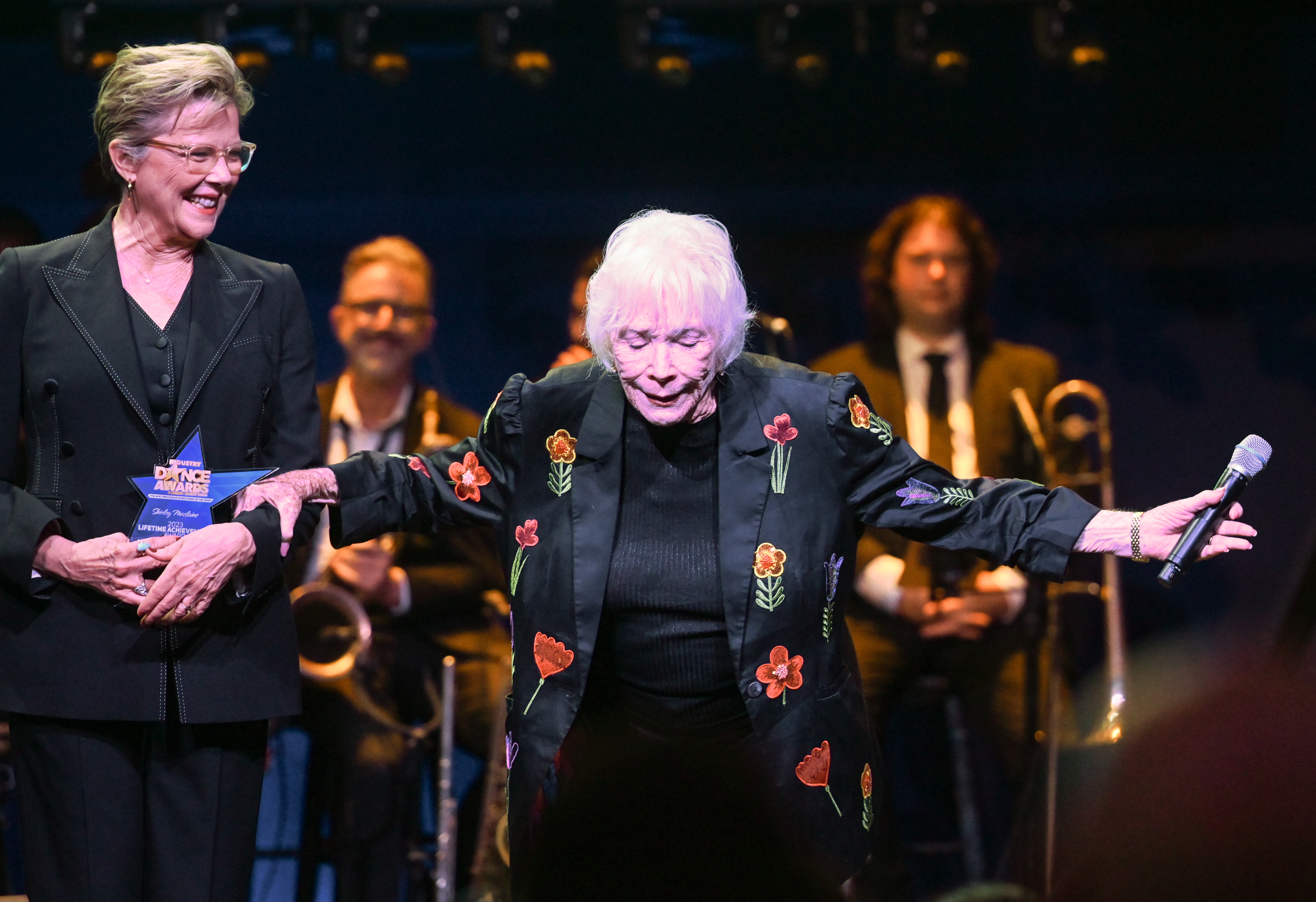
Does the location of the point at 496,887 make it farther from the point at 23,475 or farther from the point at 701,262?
the point at 701,262

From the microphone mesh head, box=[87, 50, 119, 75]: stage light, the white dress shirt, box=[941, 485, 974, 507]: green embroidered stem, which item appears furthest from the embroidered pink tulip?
box=[87, 50, 119, 75]: stage light

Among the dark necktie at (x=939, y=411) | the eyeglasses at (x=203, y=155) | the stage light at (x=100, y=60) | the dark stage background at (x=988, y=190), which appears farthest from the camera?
the dark stage background at (x=988, y=190)

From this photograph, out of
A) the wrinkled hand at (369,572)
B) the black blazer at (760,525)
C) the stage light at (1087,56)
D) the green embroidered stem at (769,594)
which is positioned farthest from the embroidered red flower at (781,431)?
the stage light at (1087,56)

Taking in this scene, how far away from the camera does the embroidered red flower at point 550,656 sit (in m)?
2.29

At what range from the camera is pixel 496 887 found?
362cm

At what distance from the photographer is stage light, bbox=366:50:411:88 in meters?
4.27

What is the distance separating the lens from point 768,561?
2293mm

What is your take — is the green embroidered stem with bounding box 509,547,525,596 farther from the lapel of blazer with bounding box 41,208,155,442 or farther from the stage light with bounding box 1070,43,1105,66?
the stage light with bounding box 1070,43,1105,66

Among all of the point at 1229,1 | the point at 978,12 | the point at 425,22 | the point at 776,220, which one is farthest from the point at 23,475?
the point at 1229,1

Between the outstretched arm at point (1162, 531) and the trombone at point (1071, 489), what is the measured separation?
56.7 inches

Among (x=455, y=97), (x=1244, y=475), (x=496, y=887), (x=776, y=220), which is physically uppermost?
(x=455, y=97)

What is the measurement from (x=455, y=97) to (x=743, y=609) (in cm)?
315

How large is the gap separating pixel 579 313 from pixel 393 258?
1.93ft

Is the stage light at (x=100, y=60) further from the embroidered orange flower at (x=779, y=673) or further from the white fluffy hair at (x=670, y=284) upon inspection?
the embroidered orange flower at (x=779, y=673)
